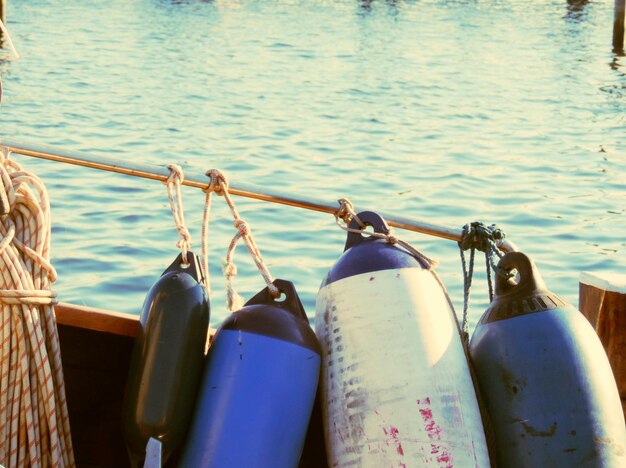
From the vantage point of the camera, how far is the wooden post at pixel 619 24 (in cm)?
1852

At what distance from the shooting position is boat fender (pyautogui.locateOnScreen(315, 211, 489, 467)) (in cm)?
236

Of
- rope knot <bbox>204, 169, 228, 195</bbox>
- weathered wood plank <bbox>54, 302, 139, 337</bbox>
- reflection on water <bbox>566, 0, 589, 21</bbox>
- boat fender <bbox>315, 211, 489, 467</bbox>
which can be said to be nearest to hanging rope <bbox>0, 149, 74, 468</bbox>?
weathered wood plank <bbox>54, 302, 139, 337</bbox>

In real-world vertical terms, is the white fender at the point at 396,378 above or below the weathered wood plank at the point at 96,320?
below

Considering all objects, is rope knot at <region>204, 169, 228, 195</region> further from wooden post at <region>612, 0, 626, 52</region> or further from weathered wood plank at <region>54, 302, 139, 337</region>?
wooden post at <region>612, 0, 626, 52</region>

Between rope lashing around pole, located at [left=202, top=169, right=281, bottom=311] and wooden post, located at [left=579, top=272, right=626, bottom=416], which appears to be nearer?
rope lashing around pole, located at [left=202, top=169, right=281, bottom=311]

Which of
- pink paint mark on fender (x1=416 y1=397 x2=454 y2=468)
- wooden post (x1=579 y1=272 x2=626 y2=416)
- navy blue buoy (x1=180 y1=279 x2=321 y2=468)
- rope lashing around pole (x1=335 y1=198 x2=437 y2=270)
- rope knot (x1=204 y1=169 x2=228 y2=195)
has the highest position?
rope knot (x1=204 y1=169 x2=228 y2=195)

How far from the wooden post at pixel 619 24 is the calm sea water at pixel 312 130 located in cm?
30

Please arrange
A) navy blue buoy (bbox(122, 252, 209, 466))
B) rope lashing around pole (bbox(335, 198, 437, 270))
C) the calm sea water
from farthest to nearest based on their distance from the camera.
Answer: the calm sea water
rope lashing around pole (bbox(335, 198, 437, 270))
navy blue buoy (bbox(122, 252, 209, 466))

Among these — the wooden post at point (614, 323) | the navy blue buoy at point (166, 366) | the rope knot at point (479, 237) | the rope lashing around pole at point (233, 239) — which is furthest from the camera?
the wooden post at point (614, 323)

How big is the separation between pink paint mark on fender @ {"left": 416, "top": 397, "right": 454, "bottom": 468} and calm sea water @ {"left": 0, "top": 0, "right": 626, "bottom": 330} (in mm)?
1515

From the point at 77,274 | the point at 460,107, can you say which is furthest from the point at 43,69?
the point at 77,274

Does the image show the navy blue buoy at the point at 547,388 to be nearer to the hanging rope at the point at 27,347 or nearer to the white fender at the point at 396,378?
the white fender at the point at 396,378

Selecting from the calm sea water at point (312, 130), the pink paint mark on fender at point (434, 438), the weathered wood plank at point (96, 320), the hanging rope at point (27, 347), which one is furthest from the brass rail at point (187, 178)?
the calm sea water at point (312, 130)

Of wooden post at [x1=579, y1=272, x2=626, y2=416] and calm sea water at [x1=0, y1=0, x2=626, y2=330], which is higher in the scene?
calm sea water at [x1=0, y1=0, x2=626, y2=330]
